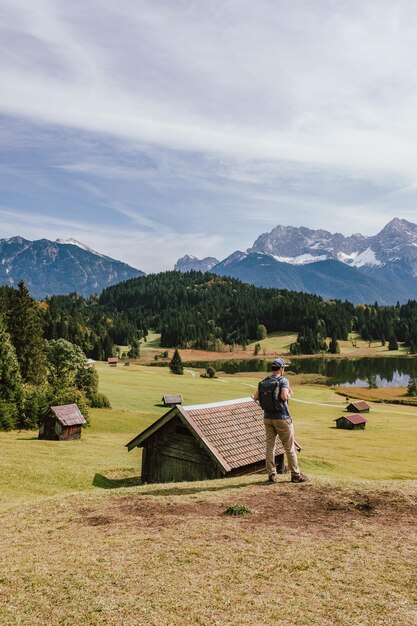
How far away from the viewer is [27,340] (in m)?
80.7

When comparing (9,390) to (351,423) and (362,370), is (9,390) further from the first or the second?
(362,370)

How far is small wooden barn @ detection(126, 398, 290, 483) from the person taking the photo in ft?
76.4

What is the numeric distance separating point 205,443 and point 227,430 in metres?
1.96

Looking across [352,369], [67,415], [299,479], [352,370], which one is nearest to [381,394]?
[352,370]

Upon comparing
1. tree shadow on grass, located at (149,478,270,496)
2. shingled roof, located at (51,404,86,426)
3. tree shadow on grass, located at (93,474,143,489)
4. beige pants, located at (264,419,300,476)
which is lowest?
tree shadow on grass, located at (93,474,143,489)

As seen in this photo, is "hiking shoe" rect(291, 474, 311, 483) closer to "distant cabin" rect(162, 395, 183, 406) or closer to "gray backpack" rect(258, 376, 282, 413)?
"gray backpack" rect(258, 376, 282, 413)

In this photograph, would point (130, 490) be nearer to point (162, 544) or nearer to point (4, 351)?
point (162, 544)

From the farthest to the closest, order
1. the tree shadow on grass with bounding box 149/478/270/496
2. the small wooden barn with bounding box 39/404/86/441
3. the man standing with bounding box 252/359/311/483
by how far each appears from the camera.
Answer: the small wooden barn with bounding box 39/404/86/441, the tree shadow on grass with bounding box 149/478/270/496, the man standing with bounding box 252/359/311/483

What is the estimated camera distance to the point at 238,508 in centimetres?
1528

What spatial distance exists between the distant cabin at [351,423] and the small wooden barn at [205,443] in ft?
160

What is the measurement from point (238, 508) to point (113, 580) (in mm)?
5579

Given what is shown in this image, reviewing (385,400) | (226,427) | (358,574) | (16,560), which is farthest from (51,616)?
(385,400)

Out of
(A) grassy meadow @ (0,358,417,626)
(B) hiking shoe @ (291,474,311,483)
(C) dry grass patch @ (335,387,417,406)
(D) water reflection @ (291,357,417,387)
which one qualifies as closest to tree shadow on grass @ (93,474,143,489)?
(A) grassy meadow @ (0,358,417,626)

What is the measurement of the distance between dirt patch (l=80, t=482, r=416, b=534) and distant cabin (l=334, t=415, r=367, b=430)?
A: 5715cm
